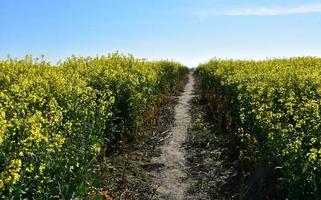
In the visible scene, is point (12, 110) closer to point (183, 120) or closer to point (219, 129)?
point (219, 129)

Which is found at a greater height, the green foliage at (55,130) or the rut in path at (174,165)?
the green foliage at (55,130)

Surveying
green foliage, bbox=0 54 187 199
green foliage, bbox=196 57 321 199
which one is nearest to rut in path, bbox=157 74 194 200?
green foliage, bbox=0 54 187 199

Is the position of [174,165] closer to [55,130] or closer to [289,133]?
[289,133]

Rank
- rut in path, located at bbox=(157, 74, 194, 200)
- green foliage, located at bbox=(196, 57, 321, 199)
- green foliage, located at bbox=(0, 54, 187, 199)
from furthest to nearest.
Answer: rut in path, located at bbox=(157, 74, 194, 200) → green foliage, located at bbox=(196, 57, 321, 199) → green foliage, located at bbox=(0, 54, 187, 199)

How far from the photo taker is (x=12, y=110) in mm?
7492

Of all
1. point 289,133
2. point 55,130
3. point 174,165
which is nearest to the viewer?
point 55,130

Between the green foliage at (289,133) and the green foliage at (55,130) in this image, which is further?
the green foliage at (289,133)

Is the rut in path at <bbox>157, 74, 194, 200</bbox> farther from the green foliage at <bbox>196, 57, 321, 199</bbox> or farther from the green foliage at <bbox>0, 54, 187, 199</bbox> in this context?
the green foliage at <bbox>196, 57, 321, 199</bbox>

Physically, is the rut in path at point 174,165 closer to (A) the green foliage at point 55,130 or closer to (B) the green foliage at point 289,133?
(A) the green foliage at point 55,130

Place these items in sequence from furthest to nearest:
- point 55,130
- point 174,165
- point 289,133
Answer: point 174,165, point 289,133, point 55,130

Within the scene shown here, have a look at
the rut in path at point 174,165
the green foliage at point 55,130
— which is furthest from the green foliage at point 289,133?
the green foliage at point 55,130

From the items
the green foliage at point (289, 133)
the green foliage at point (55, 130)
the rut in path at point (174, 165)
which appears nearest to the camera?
the green foliage at point (55, 130)

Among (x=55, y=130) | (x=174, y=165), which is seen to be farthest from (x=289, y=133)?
(x=174, y=165)

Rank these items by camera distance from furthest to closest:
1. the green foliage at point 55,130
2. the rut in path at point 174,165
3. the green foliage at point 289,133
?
the rut in path at point 174,165
the green foliage at point 289,133
the green foliage at point 55,130
